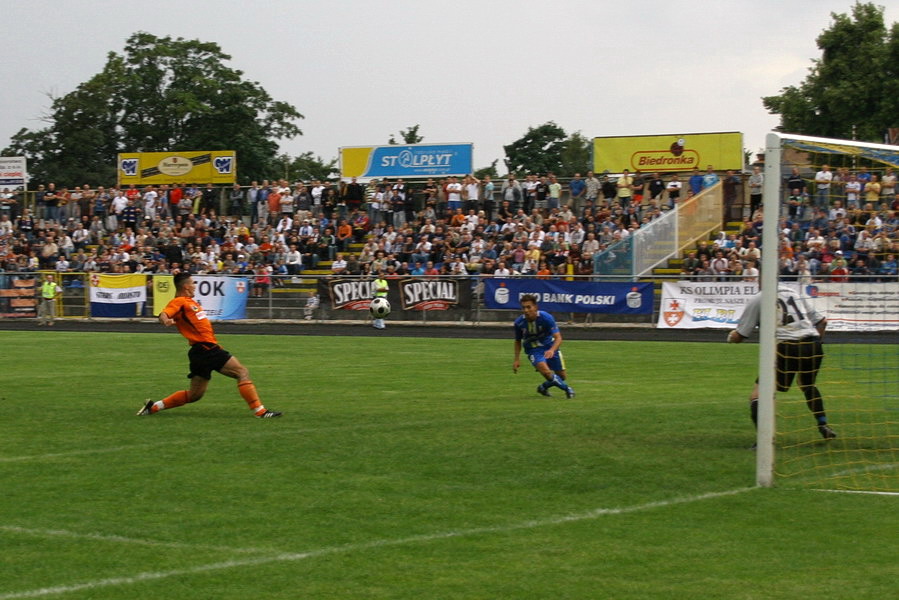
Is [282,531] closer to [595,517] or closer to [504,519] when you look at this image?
[504,519]

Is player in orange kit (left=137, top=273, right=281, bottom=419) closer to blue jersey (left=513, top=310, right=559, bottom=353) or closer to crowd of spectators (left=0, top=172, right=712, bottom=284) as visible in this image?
blue jersey (left=513, top=310, right=559, bottom=353)

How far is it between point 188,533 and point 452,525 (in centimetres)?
172

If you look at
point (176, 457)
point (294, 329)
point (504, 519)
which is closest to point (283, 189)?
point (294, 329)

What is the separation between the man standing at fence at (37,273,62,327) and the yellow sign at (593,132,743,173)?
19.9 meters

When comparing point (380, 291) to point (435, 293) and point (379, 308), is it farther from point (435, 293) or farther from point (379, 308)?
point (435, 293)

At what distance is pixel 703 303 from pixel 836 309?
11.6 meters

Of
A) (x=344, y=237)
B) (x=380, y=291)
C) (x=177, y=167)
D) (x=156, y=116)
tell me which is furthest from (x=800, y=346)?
(x=156, y=116)

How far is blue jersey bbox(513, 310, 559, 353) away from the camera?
52.5 feet

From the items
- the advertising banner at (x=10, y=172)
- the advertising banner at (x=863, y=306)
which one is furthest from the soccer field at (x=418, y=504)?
the advertising banner at (x=10, y=172)

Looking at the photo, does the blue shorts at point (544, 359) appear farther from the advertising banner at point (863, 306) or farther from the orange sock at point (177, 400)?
the orange sock at point (177, 400)

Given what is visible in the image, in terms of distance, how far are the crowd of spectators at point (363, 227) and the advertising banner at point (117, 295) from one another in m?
1.45

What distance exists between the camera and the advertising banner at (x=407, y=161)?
45.6 meters

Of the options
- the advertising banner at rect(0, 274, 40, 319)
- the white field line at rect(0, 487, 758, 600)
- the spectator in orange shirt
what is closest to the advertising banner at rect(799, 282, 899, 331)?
the white field line at rect(0, 487, 758, 600)

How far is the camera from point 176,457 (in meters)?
10.7
